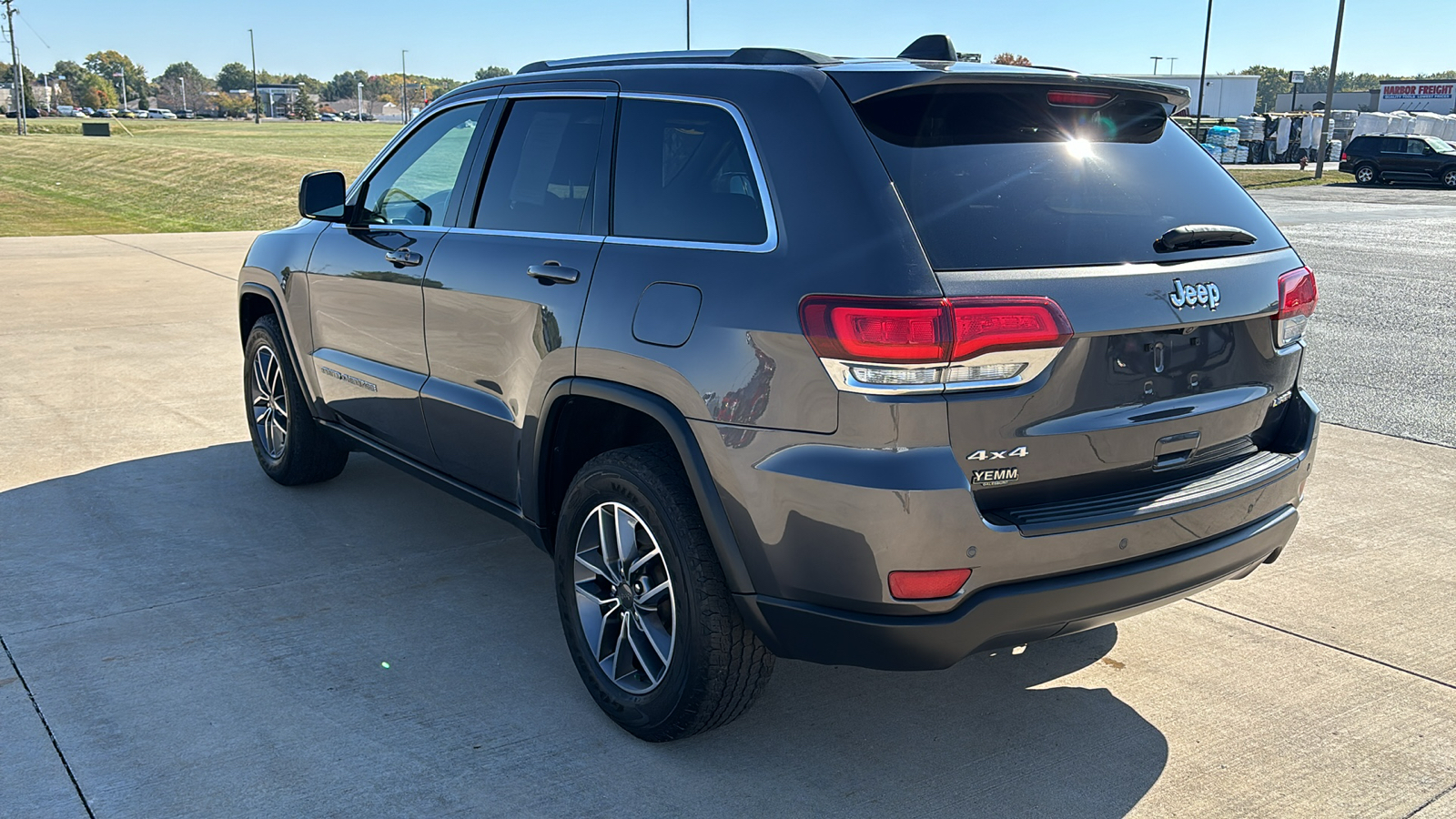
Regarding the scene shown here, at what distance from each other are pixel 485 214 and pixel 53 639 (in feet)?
6.52

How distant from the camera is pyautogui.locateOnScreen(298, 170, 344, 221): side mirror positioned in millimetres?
4785

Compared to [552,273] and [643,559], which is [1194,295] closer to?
[643,559]

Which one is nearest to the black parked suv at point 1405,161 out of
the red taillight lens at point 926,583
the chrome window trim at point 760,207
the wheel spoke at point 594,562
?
the chrome window trim at point 760,207

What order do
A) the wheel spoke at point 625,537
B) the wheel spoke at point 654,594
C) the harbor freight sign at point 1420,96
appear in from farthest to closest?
the harbor freight sign at point 1420,96 < the wheel spoke at point 625,537 < the wheel spoke at point 654,594

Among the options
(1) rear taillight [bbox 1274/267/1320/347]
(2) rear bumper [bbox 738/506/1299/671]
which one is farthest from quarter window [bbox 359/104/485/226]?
(1) rear taillight [bbox 1274/267/1320/347]

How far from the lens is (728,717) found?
3240mm

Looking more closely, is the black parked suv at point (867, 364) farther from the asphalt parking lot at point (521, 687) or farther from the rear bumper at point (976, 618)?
the asphalt parking lot at point (521, 687)

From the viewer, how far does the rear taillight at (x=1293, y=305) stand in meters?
3.29

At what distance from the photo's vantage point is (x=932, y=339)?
2641 mm

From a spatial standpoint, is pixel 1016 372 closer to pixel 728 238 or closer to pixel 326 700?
pixel 728 238

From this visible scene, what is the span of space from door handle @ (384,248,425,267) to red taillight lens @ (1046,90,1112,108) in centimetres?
222

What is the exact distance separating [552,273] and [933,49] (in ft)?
4.35

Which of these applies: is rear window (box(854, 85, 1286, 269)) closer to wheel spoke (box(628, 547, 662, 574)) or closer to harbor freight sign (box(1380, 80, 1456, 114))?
wheel spoke (box(628, 547, 662, 574))

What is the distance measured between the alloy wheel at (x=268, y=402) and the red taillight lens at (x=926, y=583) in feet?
12.0
